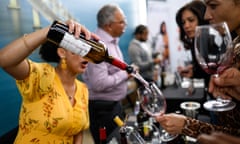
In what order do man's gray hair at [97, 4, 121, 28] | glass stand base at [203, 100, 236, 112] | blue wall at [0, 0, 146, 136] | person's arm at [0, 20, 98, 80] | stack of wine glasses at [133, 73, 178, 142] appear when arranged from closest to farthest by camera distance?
person's arm at [0, 20, 98, 80] → glass stand base at [203, 100, 236, 112] → stack of wine glasses at [133, 73, 178, 142] → blue wall at [0, 0, 146, 136] → man's gray hair at [97, 4, 121, 28]

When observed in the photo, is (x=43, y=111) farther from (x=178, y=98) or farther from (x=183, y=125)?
(x=178, y=98)

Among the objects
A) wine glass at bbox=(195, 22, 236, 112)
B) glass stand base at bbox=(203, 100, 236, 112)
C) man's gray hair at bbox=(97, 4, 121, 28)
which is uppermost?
man's gray hair at bbox=(97, 4, 121, 28)

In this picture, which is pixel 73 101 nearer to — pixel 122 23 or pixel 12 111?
pixel 12 111

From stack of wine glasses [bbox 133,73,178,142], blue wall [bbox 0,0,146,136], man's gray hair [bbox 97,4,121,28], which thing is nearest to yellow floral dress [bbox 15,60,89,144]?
stack of wine glasses [bbox 133,73,178,142]

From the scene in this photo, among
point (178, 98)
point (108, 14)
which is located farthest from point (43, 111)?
point (178, 98)

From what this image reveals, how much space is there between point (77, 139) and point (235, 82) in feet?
3.20

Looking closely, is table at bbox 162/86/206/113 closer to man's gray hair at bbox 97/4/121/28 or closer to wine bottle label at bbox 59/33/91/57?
man's gray hair at bbox 97/4/121/28

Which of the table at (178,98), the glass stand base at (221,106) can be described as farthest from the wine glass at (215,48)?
the table at (178,98)

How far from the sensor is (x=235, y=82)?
0.84 metres

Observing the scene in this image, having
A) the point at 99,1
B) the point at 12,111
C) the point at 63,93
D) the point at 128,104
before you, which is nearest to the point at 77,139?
the point at 63,93

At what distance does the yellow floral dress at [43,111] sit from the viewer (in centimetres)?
113

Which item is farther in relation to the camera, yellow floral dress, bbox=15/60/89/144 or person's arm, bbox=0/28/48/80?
yellow floral dress, bbox=15/60/89/144

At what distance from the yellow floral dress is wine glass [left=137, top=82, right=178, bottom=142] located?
0.40 m

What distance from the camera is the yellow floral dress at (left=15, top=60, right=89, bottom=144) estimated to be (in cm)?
113
